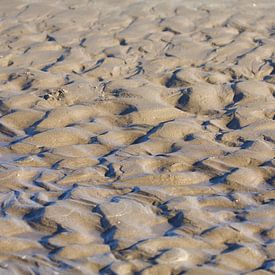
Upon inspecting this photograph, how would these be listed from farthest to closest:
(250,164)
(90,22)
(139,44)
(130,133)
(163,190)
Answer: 1. (90,22)
2. (139,44)
3. (130,133)
4. (250,164)
5. (163,190)

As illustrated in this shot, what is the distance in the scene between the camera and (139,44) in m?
7.03

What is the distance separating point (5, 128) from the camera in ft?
17.4

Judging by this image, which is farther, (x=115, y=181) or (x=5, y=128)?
(x=5, y=128)

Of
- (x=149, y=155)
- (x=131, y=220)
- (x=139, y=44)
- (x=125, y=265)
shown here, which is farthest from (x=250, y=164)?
(x=139, y=44)

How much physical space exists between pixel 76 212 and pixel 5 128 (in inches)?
57.0

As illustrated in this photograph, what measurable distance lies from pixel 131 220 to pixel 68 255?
0.46 metres

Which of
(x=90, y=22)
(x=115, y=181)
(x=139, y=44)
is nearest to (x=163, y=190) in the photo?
(x=115, y=181)

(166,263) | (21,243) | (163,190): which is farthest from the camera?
(163,190)

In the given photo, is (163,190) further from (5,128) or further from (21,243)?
(5,128)

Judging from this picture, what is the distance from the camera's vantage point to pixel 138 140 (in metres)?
5.09

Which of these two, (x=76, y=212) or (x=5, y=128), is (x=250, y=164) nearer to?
(x=76, y=212)

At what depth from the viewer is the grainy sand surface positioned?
376cm

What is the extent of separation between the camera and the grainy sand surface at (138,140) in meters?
3.76

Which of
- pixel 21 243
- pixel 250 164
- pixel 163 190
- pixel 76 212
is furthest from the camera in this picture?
pixel 250 164
